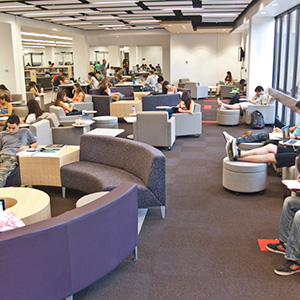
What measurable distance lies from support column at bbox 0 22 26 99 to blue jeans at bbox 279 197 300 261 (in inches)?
485

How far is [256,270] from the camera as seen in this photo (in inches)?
147

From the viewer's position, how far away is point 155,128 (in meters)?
8.53

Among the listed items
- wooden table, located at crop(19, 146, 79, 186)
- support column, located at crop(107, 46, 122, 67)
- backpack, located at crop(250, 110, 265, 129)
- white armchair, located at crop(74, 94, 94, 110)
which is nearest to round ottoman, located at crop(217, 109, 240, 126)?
backpack, located at crop(250, 110, 265, 129)

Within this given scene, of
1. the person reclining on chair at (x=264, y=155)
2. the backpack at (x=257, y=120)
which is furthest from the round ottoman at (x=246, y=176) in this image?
the backpack at (x=257, y=120)

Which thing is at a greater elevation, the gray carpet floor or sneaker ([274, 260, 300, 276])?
sneaker ([274, 260, 300, 276])

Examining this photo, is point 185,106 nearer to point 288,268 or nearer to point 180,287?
point 288,268

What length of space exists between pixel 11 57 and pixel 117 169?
33.9 ft

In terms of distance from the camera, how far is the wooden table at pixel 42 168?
5695mm

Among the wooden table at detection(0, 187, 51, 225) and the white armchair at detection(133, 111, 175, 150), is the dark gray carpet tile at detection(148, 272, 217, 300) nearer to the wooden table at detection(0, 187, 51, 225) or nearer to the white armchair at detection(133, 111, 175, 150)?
the wooden table at detection(0, 187, 51, 225)

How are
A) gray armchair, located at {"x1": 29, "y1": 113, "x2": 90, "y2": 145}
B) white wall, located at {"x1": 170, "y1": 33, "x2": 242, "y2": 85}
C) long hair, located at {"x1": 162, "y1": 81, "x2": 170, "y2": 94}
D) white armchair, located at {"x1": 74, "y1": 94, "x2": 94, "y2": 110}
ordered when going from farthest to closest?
white wall, located at {"x1": 170, "y1": 33, "x2": 242, "y2": 85}
long hair, located at {"x1": 162, "y1": 81, "x2": 170, "y2": 94}
white armchair, located at {"x1": 74, "y1": 94, "x2": 94, "y2": 110}
gray armchair, located at {"x1": 29, "y1": 113, "x2": 90, "y2": 145}

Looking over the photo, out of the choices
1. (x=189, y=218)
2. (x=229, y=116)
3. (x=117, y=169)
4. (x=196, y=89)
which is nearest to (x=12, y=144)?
(x=117, y=169)

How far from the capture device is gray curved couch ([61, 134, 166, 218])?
15.4ft

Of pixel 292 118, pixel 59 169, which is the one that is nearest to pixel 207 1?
pixel 292 118

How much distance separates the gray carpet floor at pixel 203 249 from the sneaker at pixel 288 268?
65mm
